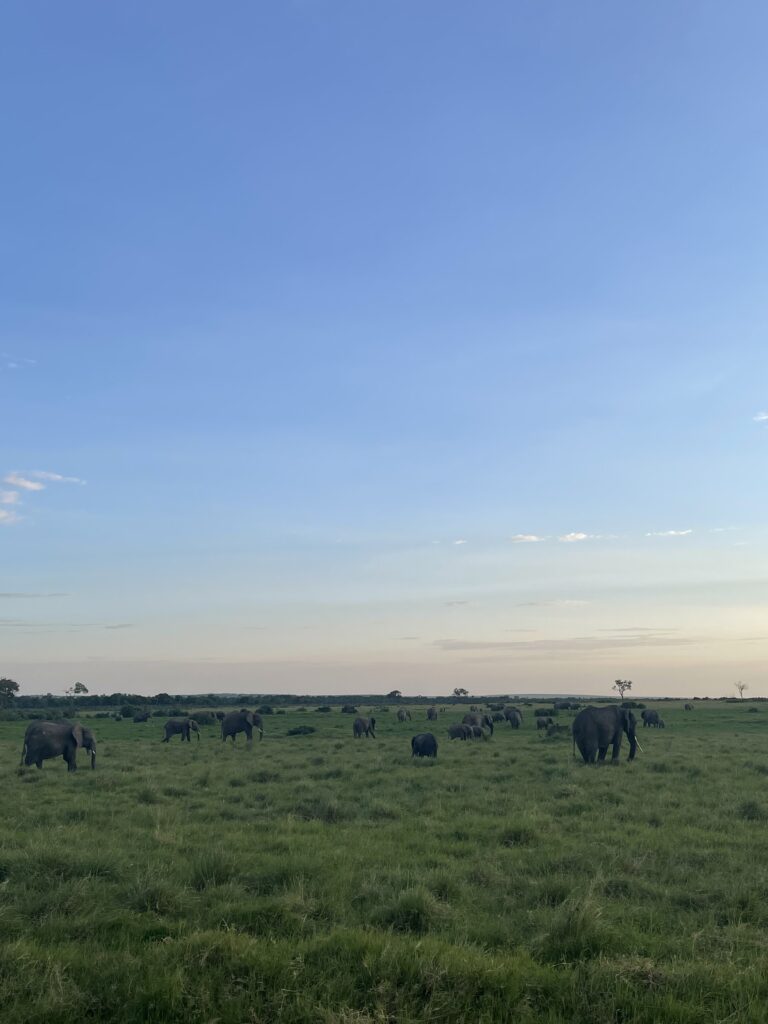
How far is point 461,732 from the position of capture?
133ft

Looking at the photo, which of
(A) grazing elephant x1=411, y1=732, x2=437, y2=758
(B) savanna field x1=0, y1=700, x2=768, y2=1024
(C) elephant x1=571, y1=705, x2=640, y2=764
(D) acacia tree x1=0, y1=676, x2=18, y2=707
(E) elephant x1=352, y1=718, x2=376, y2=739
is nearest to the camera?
(B) savanna field x1=0, y1=700, x2=768, y2=1024

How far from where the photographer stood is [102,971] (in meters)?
6.73

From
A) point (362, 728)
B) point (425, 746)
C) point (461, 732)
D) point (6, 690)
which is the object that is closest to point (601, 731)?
point (425, 746)

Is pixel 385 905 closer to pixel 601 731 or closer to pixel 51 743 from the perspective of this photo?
pixel 601 731

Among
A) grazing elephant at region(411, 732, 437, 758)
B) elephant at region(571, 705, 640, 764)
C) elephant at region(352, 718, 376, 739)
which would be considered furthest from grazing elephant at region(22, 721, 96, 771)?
elephant at region(352, 718, 376, 739)

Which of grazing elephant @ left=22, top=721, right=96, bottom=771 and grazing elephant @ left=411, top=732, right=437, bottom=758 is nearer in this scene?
grazing elephant @ left=22, top=721, right=96, bottom=771

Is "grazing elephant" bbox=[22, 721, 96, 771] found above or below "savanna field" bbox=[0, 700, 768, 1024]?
below

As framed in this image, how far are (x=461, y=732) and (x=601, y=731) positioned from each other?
51.8ft

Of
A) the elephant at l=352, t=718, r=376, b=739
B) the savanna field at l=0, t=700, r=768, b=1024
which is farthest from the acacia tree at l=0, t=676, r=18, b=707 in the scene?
the savanna field at l=0, t=700, r=768, b=1024

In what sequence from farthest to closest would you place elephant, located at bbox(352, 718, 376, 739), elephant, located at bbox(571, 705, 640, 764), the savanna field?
1. elephant, located at bbox(352, 718, 376, 739)
2. elephant, located at bbox(571, 705, 640, 764)
3. the savanna field

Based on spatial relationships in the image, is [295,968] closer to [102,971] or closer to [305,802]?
[102,971]

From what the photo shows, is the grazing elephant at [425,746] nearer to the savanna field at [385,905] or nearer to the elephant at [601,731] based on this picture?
the elephant at [601,731]

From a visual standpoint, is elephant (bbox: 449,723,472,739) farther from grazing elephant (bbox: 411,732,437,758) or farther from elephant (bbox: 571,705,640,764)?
elephant (bbox: 571,705,640,764)

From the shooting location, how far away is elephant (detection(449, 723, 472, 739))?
40312 millimetres
